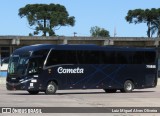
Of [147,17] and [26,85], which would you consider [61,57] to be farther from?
[147,17]

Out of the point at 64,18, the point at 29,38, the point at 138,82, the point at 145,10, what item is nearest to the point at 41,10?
the point at 64,18

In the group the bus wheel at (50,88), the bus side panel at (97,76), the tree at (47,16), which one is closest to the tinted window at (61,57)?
the bus side panel at (97,76)

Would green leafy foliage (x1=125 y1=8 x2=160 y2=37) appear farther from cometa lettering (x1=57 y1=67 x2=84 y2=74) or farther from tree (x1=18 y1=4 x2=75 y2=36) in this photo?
cometa lettering (x1=57 y1=67 x2=84 y2=74)

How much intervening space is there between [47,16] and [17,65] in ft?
357

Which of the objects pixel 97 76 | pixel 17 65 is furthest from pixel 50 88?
pixel 97 76

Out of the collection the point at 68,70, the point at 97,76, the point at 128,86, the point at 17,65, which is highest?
the point at 17,65

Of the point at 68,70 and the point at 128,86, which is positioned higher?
the point at 68,70

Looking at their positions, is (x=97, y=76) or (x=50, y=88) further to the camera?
(x=97, y=76)

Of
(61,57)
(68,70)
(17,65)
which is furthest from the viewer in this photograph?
(68,70)

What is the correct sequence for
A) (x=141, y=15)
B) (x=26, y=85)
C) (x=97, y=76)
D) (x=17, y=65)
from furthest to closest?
(x=141, y=15) → (x=97, y=76) → (x=17, y=65) → (x=26, y=85)

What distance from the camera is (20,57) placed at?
31.1 metres

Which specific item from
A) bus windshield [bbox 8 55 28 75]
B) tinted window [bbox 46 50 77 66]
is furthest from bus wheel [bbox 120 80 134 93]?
bus windshield [bbox 8 55 28 75]

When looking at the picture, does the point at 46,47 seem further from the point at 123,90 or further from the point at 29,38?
the point at 29,38

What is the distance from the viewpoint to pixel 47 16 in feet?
457
